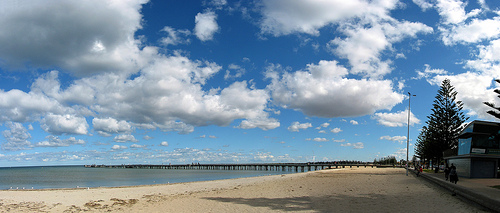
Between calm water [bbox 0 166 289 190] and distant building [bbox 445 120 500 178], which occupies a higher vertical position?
distant building [bbox 445 120 500 178]

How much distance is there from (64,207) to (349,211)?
1235 cm

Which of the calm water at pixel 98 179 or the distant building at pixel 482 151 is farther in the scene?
the calm water at pixel 98 179

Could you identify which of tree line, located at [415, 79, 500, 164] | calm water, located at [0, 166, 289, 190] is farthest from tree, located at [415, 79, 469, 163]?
calm water, located at [0, 166, 289, 190]

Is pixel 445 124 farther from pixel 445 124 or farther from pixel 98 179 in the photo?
pixel 98 179

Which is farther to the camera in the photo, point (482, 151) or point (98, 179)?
point (98, 179)

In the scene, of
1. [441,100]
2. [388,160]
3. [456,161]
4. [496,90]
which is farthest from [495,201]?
[388,160]

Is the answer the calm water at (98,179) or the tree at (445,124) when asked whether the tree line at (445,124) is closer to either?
the tree at (445,124)

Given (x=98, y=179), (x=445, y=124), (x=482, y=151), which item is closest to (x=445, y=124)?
(x=445, y=124)

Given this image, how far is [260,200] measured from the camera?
15.5 meters

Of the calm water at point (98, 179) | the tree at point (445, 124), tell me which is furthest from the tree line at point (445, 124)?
the calm water at point (98, 179)

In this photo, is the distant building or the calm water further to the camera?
the calm water

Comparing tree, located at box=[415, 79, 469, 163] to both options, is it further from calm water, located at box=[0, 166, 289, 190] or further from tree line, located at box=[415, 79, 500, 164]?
calm water, located at box=[0, 166, 289, 190]

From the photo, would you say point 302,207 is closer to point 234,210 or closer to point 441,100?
point 234,210

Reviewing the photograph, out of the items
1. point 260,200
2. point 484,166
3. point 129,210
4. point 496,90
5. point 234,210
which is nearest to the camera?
point 234,210
